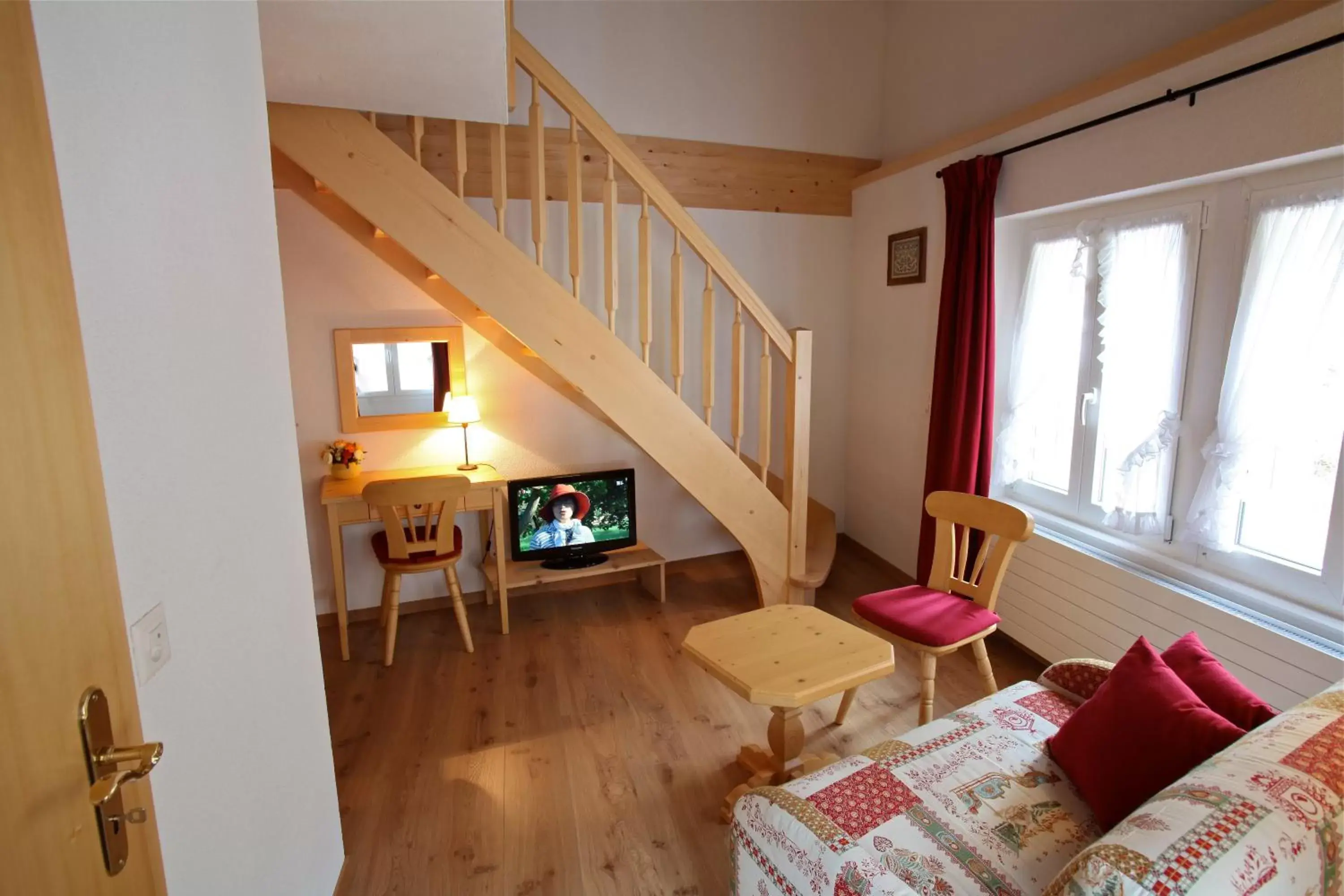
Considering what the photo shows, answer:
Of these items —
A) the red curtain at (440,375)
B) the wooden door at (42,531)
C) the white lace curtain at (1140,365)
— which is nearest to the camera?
the wooden door at (42,531)

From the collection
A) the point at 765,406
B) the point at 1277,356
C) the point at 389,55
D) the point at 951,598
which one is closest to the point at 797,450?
the point at 765,406

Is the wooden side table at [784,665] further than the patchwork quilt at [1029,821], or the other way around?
the wooden side table at [784,665]

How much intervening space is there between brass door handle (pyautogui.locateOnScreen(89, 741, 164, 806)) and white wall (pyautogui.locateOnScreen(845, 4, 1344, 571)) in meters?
2.94

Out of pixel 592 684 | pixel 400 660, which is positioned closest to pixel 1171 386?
pixel 592 684

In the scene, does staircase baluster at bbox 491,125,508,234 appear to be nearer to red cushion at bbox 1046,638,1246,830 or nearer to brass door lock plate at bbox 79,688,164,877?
brass door lock plate at bbox 79,688,164,877

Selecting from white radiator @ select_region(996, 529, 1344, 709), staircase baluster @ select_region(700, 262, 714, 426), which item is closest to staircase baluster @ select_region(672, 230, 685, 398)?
staircase baluster @ select_region(700, 262, 714, 426)

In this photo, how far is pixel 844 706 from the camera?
259 centimetres

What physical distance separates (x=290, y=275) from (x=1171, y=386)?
12.1 feet

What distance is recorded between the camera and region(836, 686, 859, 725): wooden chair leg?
2.58 m

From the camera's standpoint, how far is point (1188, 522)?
8.00 feet

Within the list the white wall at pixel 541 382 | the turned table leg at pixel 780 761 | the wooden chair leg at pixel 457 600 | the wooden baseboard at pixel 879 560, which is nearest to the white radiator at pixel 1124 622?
the wooden baseboard at pixel 879 560

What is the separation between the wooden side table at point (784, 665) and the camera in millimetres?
1956

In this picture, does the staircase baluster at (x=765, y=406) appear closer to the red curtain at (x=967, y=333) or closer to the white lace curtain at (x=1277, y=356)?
the red curtain at (x=967, y=333)

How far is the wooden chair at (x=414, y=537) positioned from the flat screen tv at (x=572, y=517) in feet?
1.16
